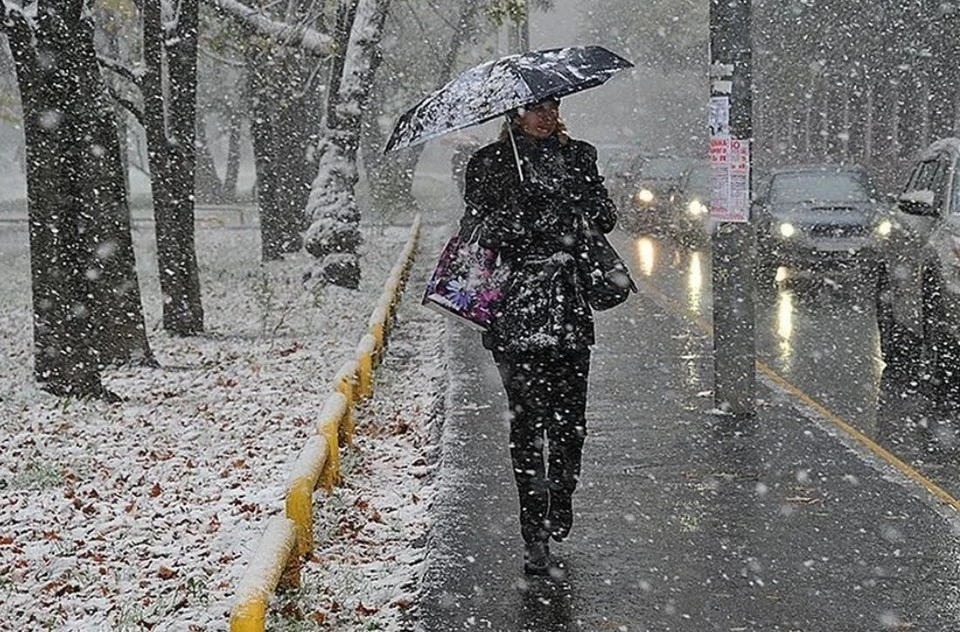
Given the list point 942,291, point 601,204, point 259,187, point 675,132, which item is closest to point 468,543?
point 601,204

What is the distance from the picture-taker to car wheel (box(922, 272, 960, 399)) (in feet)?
32.0

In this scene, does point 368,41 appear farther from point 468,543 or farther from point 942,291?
point 468,543

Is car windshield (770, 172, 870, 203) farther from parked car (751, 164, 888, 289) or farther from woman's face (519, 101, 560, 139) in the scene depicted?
woman's face (519, 101, 560, 139)

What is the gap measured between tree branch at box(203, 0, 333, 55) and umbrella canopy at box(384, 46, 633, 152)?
975cm

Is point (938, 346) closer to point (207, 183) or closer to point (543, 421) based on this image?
point (543, 421)

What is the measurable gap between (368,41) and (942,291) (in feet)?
28.6

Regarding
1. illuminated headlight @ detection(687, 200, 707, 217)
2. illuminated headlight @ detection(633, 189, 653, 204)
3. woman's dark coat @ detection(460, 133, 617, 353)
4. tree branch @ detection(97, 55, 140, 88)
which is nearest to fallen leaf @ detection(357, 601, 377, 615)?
woman's dark coat @ detection(460, 133, 617, 353)

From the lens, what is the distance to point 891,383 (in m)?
10.4

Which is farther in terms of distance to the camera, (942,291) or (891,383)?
(891,383)

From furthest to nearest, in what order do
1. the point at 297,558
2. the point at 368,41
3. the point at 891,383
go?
the point at 368,41, the point at 891,383, the point at 297,558

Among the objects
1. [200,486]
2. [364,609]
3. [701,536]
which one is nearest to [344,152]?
[200,486]

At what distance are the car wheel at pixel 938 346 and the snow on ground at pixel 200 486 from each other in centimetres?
346

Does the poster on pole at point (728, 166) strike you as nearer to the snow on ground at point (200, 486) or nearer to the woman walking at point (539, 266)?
the snow on ground at point (200, 486)

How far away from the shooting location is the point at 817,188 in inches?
728
